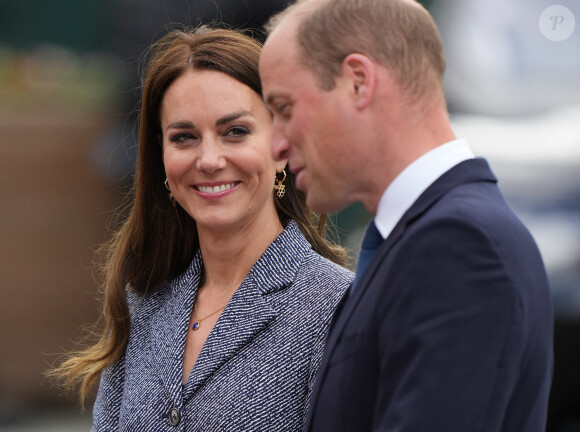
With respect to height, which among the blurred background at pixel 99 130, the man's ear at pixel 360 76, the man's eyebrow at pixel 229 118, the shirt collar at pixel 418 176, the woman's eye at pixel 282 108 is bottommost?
the blurred background at pixel 99 130

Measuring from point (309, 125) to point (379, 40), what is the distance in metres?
0.17

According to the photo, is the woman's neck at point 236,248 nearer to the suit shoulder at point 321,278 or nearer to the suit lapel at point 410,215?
the suit shoulder at point 321,278

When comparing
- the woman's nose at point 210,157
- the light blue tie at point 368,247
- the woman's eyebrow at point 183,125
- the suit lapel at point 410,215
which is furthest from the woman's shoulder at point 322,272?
the suit lapel at point 410,215

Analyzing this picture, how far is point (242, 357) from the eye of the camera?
91.8 inches

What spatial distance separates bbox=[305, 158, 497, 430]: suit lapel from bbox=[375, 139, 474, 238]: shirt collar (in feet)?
0.03

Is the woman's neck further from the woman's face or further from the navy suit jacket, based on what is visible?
the navy suit jacket

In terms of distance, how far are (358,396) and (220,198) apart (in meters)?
1.07

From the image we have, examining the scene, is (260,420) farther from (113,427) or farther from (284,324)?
(113,427)

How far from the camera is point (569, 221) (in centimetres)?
445

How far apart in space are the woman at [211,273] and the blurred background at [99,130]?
211 cm

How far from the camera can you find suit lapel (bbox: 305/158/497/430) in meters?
1.46

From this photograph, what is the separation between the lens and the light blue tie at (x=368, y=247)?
162 centimetres

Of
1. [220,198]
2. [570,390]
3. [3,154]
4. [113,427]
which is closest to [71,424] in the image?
[3,154]

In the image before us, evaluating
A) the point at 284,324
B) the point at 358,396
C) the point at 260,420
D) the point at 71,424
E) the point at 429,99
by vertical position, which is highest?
the point at 429,99
